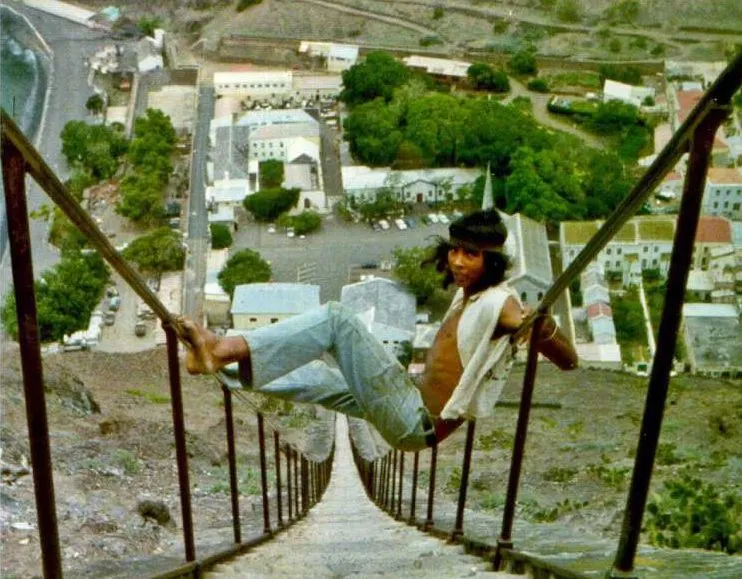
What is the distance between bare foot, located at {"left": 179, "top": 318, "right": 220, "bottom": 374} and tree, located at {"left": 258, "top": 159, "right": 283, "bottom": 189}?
58.6ft

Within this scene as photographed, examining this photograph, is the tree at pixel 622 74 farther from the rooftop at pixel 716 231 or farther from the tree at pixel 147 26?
the tree at pixel 147 26

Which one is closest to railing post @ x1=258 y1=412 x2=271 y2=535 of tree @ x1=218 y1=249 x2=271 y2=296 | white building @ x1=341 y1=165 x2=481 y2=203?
tree @ x1=218 y1=249 x2=271 y2=296

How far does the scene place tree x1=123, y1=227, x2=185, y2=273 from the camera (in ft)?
55.8

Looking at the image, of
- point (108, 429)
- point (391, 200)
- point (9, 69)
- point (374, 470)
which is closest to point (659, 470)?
point (374, 470)

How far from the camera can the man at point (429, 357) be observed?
2709 mm

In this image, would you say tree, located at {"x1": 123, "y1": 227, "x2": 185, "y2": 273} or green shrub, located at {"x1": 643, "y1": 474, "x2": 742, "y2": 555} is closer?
green shrub, located at {"x1": 643, "y1": 474, "x2": 742, "y2": 555}

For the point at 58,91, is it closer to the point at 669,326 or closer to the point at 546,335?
the point at 546,335

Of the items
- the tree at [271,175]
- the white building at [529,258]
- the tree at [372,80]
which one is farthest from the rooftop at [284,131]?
the white building at [529,258]

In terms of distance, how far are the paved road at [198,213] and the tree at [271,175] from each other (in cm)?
109

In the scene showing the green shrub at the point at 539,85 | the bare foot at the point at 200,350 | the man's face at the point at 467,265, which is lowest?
the bare foot at the point at 200,350

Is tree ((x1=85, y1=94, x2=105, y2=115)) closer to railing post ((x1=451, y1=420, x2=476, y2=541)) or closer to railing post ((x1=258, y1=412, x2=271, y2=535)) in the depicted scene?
railing post ((x1=258, y1=412, x2=271, y2=535))

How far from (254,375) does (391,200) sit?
16924mm

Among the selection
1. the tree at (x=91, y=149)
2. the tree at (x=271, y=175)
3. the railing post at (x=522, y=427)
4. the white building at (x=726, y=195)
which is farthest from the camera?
the tree at (x=91, y=149)

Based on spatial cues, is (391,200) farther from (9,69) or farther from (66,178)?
(9,69)
